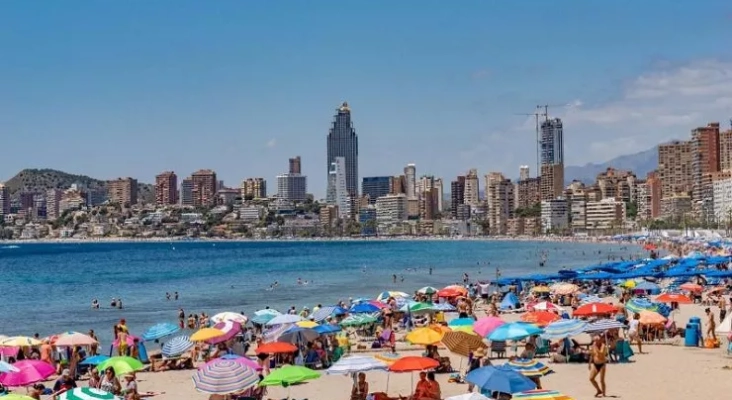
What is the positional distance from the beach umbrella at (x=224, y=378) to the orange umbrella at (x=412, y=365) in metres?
2.34

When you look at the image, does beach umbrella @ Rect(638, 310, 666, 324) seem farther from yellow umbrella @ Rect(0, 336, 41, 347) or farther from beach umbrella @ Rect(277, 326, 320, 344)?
yellow umbrella @ Rect(0, 336, 41, 347)

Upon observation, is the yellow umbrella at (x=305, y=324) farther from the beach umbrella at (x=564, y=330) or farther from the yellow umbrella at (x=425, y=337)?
the beach umbrella at (x=564, y=330)

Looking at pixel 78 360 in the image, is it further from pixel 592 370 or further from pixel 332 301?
pixel 332 301

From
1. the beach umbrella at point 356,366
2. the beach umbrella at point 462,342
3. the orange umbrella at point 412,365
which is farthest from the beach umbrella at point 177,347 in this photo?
the orange umbrella at point 412,365

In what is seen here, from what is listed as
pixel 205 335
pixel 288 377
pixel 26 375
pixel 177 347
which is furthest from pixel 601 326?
pixel 26 375

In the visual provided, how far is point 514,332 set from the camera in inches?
782

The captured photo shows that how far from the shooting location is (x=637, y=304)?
2766 centimetres

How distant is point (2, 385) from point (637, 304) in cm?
1806

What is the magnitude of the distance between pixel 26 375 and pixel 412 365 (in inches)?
298

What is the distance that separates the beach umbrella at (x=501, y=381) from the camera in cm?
1333

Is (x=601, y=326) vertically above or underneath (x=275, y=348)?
above

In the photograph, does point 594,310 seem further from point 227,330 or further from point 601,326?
point 227,330

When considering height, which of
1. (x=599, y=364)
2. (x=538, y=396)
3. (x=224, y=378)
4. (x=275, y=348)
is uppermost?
(x=538, y=396)

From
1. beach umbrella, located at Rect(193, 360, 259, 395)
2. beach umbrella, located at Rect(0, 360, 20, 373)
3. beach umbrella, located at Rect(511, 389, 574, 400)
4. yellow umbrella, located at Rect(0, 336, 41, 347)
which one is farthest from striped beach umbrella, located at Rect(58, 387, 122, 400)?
yellow umbrella, located at Rect(0, 336, 41, 347)
